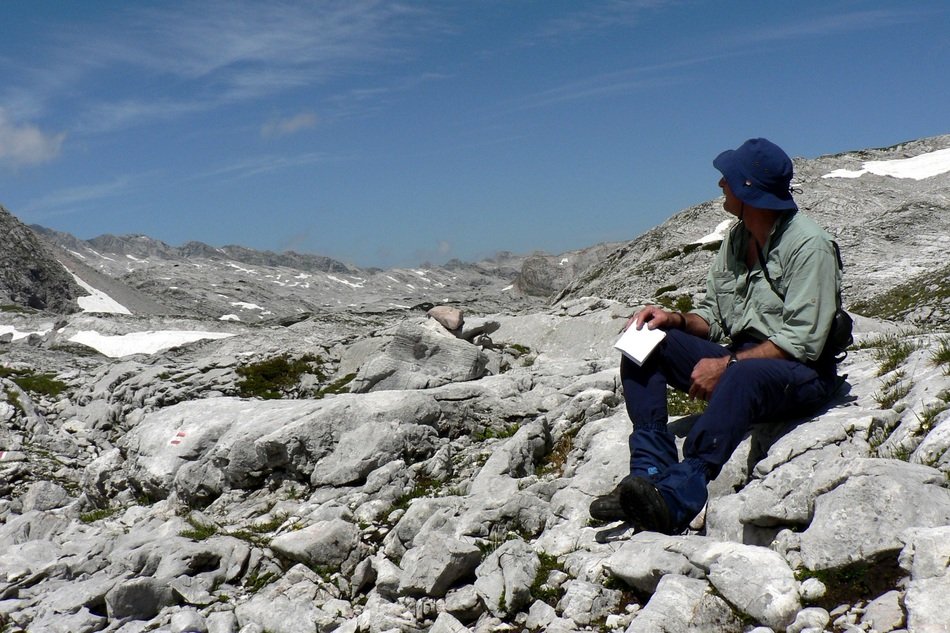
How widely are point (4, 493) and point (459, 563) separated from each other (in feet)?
45.4

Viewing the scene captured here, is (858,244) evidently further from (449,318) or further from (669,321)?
(669,321)

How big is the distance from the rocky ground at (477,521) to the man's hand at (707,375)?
81cm

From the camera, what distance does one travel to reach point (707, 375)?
7.33 meters

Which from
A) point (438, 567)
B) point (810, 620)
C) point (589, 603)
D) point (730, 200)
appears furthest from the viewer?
point (730, 200)

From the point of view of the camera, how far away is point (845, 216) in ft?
206

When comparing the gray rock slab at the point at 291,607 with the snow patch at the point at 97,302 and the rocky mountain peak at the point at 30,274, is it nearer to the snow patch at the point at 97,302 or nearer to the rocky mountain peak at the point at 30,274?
the snow patch at the point at 97,302

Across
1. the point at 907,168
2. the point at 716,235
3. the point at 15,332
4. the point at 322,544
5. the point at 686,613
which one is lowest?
the point at 716,235

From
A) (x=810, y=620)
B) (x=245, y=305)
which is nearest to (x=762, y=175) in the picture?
(x=810, y=620)

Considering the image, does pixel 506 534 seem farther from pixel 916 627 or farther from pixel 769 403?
pixel 916 627

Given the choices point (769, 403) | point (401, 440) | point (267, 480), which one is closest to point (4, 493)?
point (267, 480)

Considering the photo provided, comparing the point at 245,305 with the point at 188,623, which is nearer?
the point at 188,623

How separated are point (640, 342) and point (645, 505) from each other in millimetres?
1665

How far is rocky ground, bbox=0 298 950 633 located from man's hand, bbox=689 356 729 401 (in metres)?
0.81

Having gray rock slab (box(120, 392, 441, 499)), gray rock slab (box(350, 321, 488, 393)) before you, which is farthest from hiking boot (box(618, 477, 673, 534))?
gray rock slab (box(350, 321, 488, 393))
